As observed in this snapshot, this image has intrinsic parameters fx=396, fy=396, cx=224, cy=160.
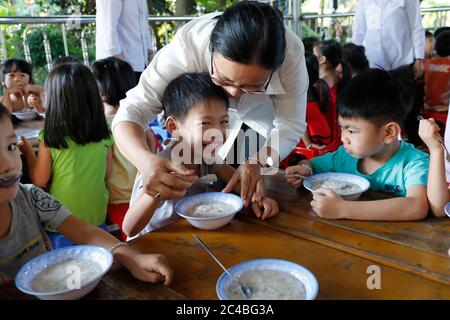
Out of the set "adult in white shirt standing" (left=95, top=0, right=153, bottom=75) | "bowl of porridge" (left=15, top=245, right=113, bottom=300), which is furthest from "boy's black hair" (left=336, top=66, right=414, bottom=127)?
"adult in white shirt standing" (left=95, top=0, right=153, bottom=75)

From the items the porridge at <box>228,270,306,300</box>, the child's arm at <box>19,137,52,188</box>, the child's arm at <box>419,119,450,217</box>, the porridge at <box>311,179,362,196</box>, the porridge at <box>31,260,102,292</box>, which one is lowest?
the child's arm at <box>19,137,52,188</box>

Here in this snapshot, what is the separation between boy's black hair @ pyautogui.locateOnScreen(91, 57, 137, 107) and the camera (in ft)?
8.54

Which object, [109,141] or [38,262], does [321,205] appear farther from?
[109,141]

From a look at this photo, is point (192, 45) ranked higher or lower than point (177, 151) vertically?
higher

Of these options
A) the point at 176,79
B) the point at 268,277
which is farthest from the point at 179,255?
the point at 176,79

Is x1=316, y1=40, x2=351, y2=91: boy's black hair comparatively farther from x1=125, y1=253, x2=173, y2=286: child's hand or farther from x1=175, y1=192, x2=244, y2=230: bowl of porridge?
x1=125, y1=253, x2=173, y2=286: child's hand

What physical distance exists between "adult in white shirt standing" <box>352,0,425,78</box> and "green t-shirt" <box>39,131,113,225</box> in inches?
128

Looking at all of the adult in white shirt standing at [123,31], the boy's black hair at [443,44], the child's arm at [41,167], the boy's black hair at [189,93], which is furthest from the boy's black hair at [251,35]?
the boy's black hair at [443,44]

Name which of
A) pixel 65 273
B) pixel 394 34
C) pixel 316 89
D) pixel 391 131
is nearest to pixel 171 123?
pixel 65 273

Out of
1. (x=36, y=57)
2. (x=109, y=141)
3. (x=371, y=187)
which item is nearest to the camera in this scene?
(x=371, y=187)

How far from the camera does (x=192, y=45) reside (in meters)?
1.56

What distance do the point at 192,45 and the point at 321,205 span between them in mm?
794

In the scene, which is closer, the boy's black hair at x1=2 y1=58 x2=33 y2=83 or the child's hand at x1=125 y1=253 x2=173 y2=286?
the child's hand at x1=125 y1=253 x2=173 y2=286

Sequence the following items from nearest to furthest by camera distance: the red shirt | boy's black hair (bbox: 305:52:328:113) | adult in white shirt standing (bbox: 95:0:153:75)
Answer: boy's black hair (bbox: 305:52:328:113) < adult in white shirt standing (bbox: 95:0:153:75) < the red shirt
